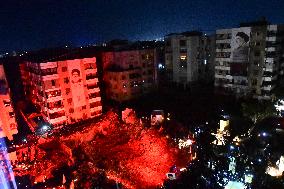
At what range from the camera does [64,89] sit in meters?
41.5

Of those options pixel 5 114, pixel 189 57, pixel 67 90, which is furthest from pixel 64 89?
pixel 189 57

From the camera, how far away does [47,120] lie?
41531 mm

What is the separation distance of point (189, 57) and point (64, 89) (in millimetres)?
24926

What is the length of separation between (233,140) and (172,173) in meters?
8.33

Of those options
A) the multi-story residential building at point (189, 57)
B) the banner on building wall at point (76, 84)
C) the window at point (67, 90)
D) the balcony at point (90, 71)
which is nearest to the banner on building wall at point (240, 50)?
the multi-story residential building at point (189, 57)

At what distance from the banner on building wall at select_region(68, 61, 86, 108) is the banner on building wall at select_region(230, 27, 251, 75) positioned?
26.5 m

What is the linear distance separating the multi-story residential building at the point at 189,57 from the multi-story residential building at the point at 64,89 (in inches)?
703

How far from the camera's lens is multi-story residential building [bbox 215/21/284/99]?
42469 mm

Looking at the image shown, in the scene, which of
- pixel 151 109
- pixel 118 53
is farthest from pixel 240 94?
pixel 118 53

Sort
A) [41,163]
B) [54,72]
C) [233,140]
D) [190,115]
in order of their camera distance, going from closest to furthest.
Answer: [233,140] < [41,163] < [54,72] < [190,115]

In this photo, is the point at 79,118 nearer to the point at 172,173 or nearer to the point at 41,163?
the point at 41,163

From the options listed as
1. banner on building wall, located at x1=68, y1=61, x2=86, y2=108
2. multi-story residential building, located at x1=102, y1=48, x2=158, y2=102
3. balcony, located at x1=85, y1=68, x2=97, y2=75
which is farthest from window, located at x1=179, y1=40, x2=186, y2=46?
banner on building wall, located at x1=68, y1=61, x2=86, y2=108

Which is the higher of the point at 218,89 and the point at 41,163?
the point at 218,89

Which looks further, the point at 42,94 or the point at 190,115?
the point at 190,115
